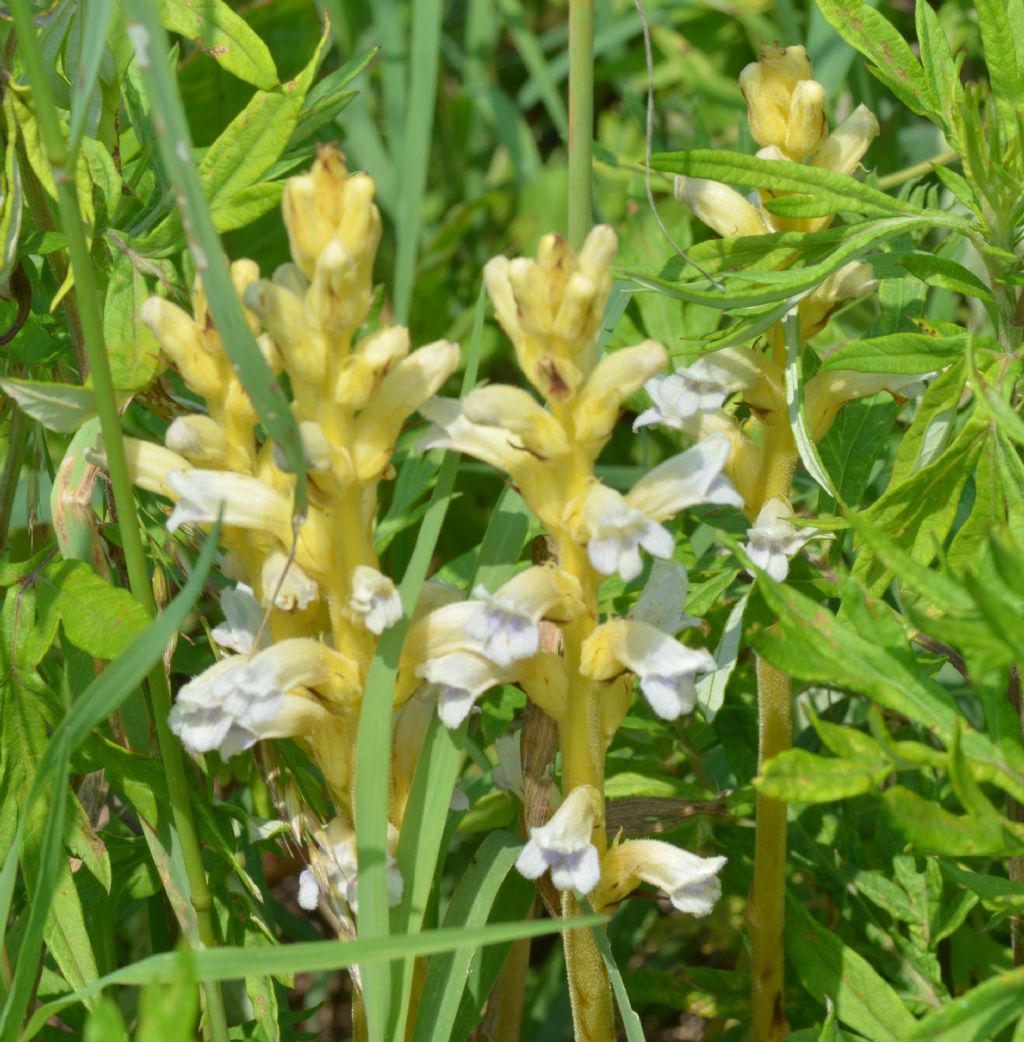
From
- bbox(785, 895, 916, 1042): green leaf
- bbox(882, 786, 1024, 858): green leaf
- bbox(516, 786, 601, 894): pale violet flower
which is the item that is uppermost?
bbox(882, 786, 1024, 858): green leaf

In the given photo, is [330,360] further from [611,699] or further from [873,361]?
[873,361]

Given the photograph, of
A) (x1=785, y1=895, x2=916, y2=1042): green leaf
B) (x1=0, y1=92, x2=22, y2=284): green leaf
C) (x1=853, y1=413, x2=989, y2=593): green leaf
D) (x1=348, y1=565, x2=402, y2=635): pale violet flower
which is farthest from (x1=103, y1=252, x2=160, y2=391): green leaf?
(x1=785, y1=895, x2=916, y2=1042): green leaf

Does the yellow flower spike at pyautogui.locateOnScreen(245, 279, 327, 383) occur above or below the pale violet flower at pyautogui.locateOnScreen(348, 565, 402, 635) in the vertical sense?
above

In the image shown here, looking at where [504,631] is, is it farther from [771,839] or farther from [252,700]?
[771,839]

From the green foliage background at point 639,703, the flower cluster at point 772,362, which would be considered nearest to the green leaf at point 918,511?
the green foliage background at point 639,703

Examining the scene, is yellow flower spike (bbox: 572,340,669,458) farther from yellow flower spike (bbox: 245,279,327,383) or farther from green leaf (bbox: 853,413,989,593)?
green leaf (bbox: 853,413,989,593)

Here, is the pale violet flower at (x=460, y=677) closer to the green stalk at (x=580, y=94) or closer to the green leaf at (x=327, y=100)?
the green stalk at (x=580, y=94)
